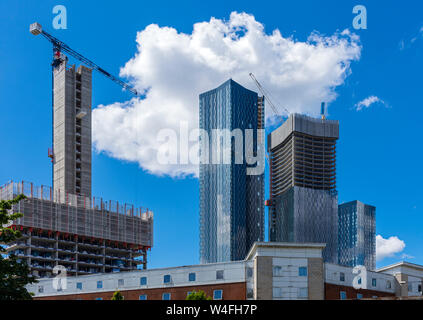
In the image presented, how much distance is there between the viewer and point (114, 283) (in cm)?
10344

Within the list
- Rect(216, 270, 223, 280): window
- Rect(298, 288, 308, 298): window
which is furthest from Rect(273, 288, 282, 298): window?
Rect(216, 270, 223, 280): window

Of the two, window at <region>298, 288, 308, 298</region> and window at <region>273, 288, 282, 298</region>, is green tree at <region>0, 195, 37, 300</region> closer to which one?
window at <region>273, 288, 282, 298</region>

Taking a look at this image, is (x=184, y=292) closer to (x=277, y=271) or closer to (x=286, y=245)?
(x=277, y=271)

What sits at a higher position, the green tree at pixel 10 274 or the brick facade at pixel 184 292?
the green tree at pixel 10 274

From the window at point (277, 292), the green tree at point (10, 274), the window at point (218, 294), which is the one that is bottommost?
the window at point (218, 294)

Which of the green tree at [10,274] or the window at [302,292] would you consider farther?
the window at [302,292]

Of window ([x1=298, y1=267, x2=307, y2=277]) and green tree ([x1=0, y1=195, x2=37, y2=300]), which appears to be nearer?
green tree ([x1=0, y1=195, x2=37, y2=300])

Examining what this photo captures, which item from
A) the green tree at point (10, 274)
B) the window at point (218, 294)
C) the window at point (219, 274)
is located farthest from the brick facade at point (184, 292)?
the green tree at point (10, 274)

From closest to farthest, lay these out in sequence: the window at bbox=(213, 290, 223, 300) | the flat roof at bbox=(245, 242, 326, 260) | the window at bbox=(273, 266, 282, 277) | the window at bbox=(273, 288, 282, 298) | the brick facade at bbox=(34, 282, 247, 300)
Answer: the window at bbox=(273, 288, 282, 298), the window at bbox=(273, 266, 282, 277), the flat roof at bbox=(245, 242, 326, 260), the brick facade at bbox=(34, 282, 247, 300), the window at bbox=(213, 290, 223, 300)

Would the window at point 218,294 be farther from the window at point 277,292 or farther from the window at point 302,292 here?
the window at point 302,292

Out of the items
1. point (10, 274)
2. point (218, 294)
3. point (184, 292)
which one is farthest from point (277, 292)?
point (10, 274)
